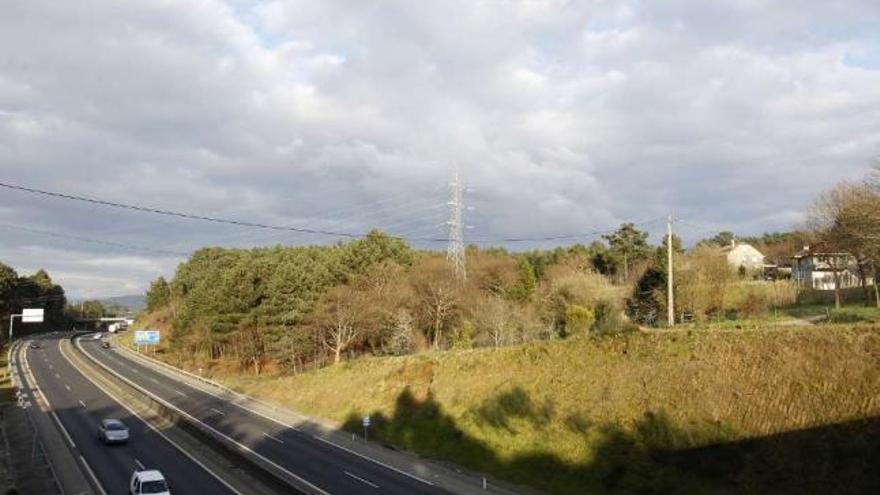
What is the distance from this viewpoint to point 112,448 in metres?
41.2

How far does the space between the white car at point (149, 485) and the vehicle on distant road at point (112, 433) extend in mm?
15251

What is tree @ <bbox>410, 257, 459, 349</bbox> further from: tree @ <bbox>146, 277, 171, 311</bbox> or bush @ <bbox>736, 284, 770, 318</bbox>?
tree @ <bbox>146, 277, 171, 311</bbox>

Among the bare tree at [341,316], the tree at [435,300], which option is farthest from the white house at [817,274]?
the bare tree at [341,316]

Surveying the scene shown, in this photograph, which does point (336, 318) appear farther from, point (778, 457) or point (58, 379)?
point (778, 457)

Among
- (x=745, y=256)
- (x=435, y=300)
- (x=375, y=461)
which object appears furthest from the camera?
(x=745, y=256)

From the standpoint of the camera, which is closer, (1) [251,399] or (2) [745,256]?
(1) [251,399]

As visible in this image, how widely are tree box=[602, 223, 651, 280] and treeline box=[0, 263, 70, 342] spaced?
10430 centimetres

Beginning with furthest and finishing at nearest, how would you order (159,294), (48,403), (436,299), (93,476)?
1. (159,294)
2. (436,299)
3. (48,403)
4. (93,476)

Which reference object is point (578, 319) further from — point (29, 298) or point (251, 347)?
point (29, 298)

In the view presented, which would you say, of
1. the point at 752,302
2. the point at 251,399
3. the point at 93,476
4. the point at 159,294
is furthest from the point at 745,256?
the point at 159,294

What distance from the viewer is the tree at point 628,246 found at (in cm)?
10888

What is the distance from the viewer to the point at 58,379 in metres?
77.3

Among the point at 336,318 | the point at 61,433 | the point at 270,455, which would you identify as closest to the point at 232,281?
the point at 336,318

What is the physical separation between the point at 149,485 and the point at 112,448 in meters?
16.1
